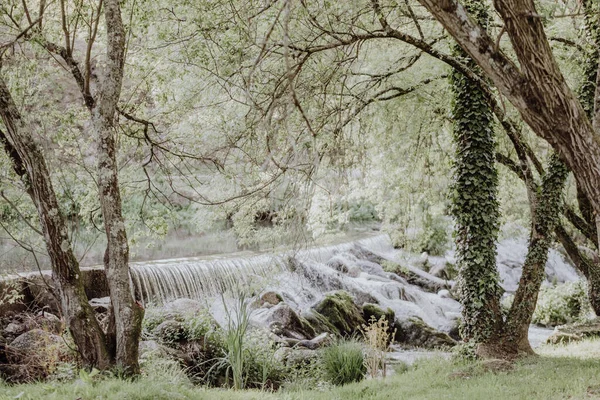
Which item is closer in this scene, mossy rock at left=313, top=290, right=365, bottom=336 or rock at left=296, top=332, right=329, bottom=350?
rock at left=296, top=332, right=329, bottom=350

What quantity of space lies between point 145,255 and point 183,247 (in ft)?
6.63

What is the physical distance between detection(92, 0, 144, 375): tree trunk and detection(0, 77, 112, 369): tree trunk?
0.82 feet

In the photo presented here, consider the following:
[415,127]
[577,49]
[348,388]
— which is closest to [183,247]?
[415,127]

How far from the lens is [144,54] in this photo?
675 centimetres

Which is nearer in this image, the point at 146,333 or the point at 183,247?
the point at 146,333

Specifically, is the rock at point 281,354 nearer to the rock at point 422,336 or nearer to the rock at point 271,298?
the rock at point 271,298

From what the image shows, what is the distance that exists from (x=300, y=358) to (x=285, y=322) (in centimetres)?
201

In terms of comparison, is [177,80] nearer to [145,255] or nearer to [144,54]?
[144,54]

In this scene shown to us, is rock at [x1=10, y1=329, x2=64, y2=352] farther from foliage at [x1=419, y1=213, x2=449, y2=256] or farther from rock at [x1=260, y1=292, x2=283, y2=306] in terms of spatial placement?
foliage at [x1=419, y1=213, x2=449, y2=256]

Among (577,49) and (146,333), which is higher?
(577,49)

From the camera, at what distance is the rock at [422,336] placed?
1116cm

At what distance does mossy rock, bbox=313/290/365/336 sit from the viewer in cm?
1126

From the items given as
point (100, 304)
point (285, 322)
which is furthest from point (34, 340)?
point (285, 322)

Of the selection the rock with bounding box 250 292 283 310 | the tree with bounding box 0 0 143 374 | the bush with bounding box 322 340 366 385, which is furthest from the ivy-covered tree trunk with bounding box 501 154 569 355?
the rock with bounding box 250 292 283 310
